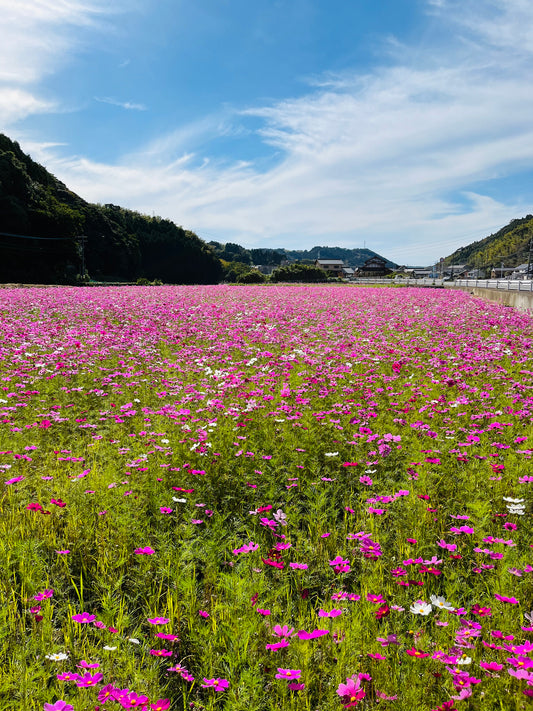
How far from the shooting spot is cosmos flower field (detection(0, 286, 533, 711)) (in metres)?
1.94

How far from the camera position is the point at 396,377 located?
21.5 feet

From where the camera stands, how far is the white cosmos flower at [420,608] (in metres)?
2.20

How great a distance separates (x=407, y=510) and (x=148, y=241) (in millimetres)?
79378

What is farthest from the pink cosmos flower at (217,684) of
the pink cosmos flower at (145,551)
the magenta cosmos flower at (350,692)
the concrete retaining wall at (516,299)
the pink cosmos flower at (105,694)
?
the concrete retaining wall at (516,299)

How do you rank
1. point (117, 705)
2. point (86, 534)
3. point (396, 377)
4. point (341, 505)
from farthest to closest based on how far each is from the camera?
1. point (396, 377)
2. point (341, 505)
3. point (86, 534)
4. point (117, 705)

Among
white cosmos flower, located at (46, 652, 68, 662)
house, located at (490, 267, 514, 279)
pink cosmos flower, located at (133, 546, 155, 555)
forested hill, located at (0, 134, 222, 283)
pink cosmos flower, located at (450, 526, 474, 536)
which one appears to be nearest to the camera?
white cosmos flower, located at (46, 652, 68, 662)

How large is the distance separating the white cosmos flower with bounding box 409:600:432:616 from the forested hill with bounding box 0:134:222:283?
151ft

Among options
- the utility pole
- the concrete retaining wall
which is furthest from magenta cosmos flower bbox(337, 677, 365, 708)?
the utility pole

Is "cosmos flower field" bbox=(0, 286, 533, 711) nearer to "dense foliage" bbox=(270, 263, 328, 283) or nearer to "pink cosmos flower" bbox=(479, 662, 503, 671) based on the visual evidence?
"pink cosmos flower" bbox=(479, 662, 503, 671)

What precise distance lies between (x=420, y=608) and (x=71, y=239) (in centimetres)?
5117

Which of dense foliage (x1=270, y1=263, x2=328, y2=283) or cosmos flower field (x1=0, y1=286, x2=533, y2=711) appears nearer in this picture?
cosmos flower field (x1=0, y1=286, x2=533, y2=711)

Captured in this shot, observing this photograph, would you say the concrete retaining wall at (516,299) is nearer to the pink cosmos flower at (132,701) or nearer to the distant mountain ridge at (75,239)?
the pink cosmos flower at (132,701)

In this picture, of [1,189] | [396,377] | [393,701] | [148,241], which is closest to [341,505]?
[393,701]

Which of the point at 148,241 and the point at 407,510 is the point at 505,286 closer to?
the point at 407,510
